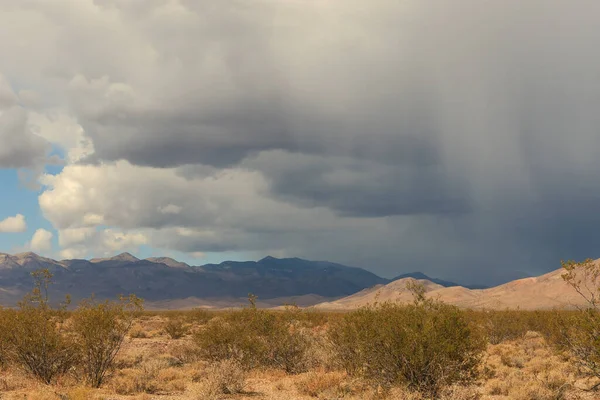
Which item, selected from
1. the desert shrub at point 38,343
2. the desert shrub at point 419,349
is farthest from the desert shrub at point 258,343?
the desert shrub at point 38,343

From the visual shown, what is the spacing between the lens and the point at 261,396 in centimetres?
2006

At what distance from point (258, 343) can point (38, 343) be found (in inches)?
412

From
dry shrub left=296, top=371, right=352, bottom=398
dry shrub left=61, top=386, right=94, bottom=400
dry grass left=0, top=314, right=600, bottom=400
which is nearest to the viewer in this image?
dry shrub left=61, top=386, right=94, bottom=400

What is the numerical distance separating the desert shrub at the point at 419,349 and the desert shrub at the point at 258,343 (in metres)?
7.23

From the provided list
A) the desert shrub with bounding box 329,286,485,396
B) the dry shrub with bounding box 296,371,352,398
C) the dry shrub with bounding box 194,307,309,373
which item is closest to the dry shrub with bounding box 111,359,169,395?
the dry shrub with bounding box 194,307,309,373

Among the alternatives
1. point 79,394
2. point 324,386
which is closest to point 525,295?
point 324,386

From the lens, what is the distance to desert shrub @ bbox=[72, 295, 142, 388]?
67.6 feet

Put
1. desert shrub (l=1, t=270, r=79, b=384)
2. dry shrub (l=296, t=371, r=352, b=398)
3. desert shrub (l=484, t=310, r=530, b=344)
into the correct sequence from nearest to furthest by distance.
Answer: dry shrub (l=296, t=371, r=352, b=398)
desert shrub (l=1, t=270, r=79, b=384)
desert shrub (l=484, t=310, r=530, b=344)

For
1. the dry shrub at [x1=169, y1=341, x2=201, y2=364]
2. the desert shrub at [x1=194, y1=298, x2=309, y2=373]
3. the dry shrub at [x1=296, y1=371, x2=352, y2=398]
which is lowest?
the dry shrub at [x1=169, y1=341, x2=201, y2=364]

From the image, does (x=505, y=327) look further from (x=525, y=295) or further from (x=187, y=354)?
(x=525, y=295)

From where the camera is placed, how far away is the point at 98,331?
20.7 metres

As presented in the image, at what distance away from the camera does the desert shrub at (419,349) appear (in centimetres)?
1750

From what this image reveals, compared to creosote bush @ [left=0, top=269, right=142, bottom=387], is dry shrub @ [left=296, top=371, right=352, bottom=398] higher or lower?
lower

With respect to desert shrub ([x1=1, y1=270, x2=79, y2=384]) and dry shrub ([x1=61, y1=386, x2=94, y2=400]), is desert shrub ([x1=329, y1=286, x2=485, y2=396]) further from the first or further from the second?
desert shrub ([x1=1, y1=270, x2=79, y2=384])
